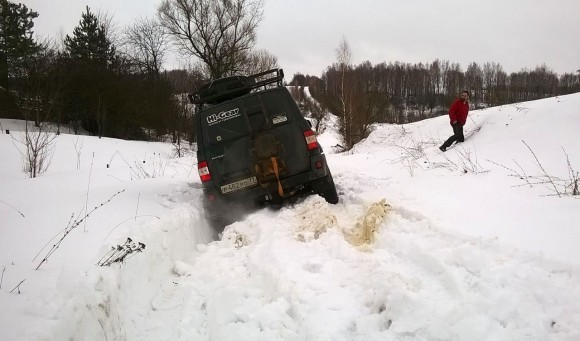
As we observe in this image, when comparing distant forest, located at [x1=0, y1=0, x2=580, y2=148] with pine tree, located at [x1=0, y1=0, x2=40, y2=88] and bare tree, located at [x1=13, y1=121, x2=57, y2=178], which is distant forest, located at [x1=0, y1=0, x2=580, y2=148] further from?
bare tree, located at [x1=13, y1=121, x2=57, y2=178]

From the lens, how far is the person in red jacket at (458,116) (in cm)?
956

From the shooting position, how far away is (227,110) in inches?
200

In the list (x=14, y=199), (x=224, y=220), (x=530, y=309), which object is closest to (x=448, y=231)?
(x=530, y=309)

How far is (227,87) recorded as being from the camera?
671 centimetres

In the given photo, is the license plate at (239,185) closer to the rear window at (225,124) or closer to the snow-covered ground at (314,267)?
the snow-covered ground at (314,267)

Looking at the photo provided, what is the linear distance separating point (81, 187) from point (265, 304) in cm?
494

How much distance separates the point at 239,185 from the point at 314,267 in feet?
6.92

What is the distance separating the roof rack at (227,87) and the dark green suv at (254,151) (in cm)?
58

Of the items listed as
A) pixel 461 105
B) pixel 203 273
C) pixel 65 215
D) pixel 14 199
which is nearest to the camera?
pixel 203 273

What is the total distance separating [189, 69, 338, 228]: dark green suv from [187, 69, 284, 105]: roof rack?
1.90 ft

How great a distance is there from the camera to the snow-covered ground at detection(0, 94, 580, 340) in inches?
89.3

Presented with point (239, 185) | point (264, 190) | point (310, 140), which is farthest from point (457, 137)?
point (239, 185)

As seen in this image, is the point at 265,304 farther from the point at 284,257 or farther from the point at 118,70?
the point at 118,70

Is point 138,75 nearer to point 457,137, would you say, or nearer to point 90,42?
point 90,42
